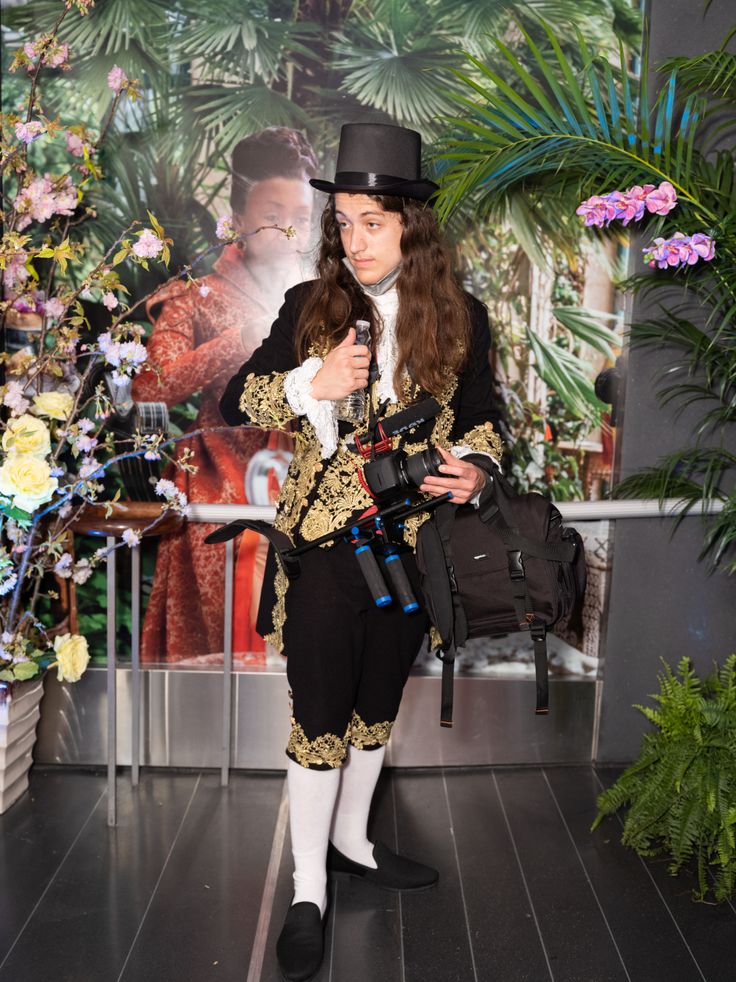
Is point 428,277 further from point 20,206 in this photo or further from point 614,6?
point 614,6

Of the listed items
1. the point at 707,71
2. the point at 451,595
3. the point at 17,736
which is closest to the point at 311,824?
the point at 451,595

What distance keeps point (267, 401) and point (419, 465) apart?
1.07ft

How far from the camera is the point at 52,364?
104 inches

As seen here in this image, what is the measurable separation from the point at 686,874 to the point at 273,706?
127cm

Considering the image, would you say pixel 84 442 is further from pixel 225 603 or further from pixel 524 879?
pixel 524 879

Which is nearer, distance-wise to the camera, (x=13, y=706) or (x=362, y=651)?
(x=362, y=651)

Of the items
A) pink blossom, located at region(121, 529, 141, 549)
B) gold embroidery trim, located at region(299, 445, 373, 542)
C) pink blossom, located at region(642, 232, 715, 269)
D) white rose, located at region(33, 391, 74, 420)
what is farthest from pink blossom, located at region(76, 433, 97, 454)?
pink blossom, located at region(642, 232, 715, 269)

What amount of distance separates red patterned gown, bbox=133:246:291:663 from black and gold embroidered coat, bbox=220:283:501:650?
863mm

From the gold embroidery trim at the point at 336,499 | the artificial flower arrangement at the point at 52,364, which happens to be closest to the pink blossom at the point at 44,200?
the artificial flower arrangement at the point at 52,364

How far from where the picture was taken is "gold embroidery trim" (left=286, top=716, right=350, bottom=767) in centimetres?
212

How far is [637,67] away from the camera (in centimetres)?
292

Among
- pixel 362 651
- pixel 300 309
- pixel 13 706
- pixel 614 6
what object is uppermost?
pixel 614 6

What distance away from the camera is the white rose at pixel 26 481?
238 centimetres

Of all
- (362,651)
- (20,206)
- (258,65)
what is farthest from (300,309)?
(258,65)
